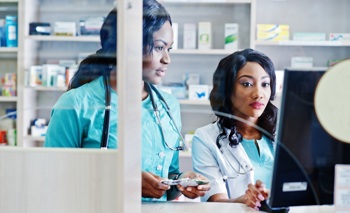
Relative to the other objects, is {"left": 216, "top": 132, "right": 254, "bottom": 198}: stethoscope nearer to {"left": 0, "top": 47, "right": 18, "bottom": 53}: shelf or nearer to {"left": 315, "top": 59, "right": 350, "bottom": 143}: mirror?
{"left": 315, "top": 59, "right": 350, "bottom": 143}: mirror

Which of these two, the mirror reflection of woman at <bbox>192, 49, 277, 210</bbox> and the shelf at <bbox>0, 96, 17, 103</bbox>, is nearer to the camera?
the shelf at <bbox>0, 96, 17, 103</bbox>

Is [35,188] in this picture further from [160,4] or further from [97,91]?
[160,4]

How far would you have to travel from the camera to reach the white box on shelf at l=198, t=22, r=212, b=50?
210 centimetres

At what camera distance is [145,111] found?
6.73ft

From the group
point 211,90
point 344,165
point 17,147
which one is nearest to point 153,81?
point 211,90

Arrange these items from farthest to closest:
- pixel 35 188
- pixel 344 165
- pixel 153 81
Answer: pixel 153 81
pixel 344 165
pixel 35 188

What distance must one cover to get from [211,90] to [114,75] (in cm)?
41

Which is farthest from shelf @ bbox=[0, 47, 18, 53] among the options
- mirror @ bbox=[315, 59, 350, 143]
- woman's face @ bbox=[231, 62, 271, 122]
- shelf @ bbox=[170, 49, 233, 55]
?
mirror @ bbox=[315, 59, 350, 143]

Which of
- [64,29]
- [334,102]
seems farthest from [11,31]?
[334,102]

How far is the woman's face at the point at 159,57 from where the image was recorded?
2049mm

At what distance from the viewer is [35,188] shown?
1784 mm

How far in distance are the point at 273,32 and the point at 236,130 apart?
377 millimetres

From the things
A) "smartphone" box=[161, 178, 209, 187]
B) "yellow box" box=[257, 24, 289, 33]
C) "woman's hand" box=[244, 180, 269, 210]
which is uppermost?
"yellow box" box=[257, 24, 289, 33]

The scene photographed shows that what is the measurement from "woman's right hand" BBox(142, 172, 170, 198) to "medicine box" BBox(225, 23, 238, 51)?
535 millimetres
